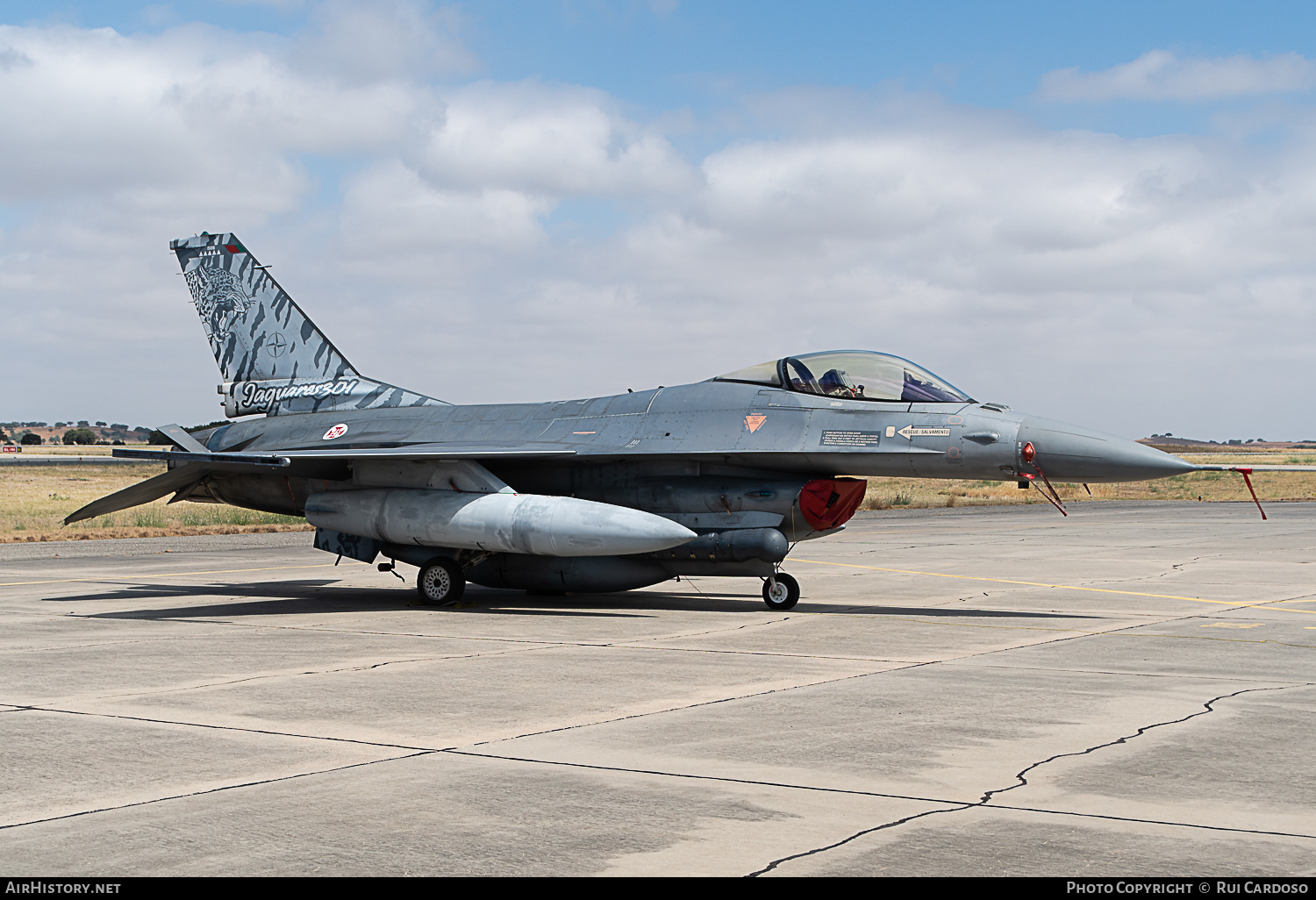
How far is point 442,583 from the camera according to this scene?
15539 mm

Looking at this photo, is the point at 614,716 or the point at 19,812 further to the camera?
the point at 614,716

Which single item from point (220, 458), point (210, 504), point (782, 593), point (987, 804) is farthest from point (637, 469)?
point (210, 504)

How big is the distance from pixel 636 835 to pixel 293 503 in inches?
530

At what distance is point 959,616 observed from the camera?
13.8 m

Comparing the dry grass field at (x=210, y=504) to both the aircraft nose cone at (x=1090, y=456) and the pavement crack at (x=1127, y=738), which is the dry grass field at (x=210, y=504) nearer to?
the aircraft nose cone at (x=1090, y=456)

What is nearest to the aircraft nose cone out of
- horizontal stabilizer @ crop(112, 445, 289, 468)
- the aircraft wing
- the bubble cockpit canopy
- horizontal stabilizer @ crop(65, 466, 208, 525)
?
the bubble cockpit canopy

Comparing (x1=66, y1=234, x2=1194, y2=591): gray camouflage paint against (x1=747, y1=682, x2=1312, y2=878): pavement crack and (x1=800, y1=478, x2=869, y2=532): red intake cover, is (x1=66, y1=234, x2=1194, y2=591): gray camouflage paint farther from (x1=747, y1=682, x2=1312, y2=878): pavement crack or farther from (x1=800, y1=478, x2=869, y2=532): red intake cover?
(x1=747, y1=682, x2=1312, y2=878): pavement crack

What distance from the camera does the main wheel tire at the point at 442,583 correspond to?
50.9 feet

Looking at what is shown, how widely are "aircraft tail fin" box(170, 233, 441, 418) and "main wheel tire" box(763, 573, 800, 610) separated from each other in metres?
7.52

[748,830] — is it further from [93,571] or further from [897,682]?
[93,571]

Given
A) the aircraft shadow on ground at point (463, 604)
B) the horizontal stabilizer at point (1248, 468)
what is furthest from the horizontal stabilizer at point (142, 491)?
the horizontal stabilizer at point (1248, 468)

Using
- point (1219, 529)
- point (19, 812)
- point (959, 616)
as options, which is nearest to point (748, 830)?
point (19, 812)

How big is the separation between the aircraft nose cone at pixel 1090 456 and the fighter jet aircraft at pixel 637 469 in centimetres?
2

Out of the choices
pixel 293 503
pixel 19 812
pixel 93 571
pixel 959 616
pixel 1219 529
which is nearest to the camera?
pixel 19 812
